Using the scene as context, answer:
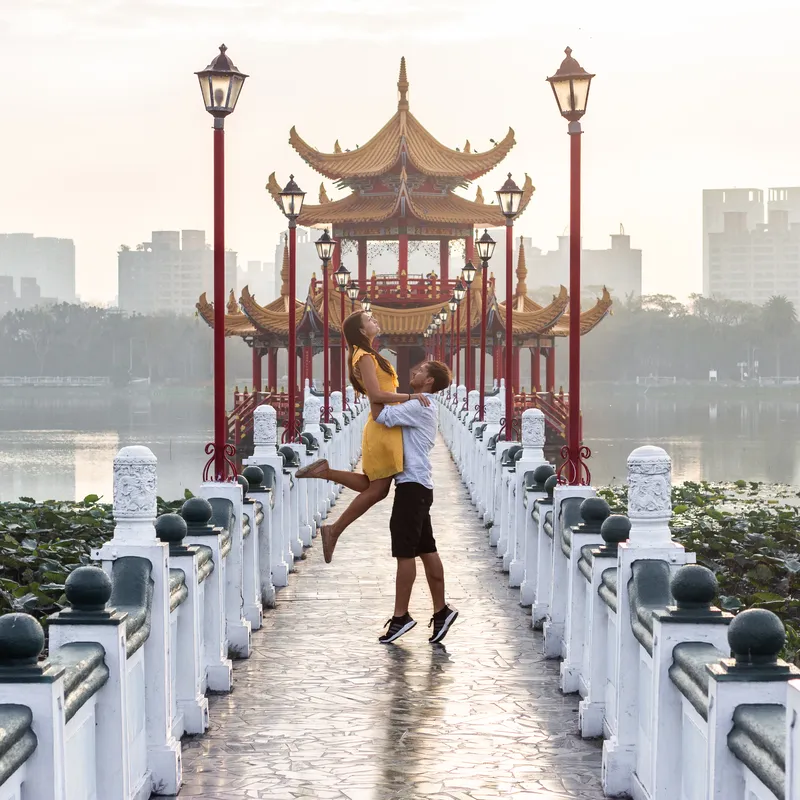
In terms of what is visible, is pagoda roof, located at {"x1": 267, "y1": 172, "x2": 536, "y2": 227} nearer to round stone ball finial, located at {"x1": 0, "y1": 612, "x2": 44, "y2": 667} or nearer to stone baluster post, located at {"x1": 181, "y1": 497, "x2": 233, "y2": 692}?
stone baluster post, located at {"x1": 181, "y1": 497, "x2": 233, "y2": 692}

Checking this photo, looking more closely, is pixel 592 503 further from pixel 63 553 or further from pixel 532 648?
pixel 63 553

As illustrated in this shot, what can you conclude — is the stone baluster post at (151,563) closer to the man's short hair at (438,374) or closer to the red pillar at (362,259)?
the man's short hair at (438,374)

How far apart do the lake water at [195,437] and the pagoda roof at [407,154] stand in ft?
37.6

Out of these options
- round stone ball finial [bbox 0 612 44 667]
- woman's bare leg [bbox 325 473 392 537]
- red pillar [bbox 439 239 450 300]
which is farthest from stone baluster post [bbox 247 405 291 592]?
red pillar [bbox 439 239 450 300]

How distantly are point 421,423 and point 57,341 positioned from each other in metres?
109

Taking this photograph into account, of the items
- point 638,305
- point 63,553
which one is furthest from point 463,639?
point 638,305

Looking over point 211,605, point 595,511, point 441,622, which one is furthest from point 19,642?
point 441,622

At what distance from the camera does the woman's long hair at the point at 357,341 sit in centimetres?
791

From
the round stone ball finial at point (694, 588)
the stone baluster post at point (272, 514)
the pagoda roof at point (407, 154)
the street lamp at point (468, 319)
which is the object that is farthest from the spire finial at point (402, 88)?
the round stone ball finial at point (694, 588)

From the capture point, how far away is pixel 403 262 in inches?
1977

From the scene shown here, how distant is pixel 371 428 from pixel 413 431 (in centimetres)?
26

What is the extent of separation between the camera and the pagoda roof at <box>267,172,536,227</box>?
50.2 m

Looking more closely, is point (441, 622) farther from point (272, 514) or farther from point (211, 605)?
point (272, 514)

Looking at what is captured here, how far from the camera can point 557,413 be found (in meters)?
42.8
